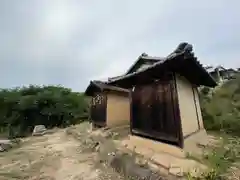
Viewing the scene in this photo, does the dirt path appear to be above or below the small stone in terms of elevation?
below

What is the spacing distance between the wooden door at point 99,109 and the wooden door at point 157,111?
4.36 meters

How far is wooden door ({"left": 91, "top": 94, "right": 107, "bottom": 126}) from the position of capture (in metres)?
11.6

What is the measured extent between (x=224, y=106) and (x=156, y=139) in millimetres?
5859

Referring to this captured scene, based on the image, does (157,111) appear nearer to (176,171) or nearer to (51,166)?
(176,171)

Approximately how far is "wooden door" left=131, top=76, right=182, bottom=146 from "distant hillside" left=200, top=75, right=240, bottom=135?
389 centimetres

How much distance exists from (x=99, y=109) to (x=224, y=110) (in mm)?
7174

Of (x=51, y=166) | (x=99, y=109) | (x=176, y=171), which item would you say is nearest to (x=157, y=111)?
(x=176, y=171)

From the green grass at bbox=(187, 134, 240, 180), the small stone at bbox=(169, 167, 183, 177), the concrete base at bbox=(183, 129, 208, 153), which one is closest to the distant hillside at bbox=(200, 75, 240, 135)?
the green grass at bbox=(187, 134, 240, 180)

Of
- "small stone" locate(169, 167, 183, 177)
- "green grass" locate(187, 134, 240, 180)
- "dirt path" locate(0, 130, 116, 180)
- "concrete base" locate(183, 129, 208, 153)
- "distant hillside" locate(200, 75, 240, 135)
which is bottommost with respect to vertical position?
"dirt path" locate(0, 130, 116, 180)

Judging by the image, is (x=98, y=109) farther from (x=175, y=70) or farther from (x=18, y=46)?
(x=175, y=70)

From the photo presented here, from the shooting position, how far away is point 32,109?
18375 mm

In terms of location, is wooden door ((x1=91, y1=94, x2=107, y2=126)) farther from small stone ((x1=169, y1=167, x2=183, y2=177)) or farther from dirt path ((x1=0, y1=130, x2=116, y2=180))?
small stone ((x1=169, y1=167, x2=183, y2=177))

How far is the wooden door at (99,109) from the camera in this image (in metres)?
11.6

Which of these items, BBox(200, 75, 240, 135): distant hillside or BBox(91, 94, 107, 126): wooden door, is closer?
BBox(200, 75, 240, 135): distant hillside
